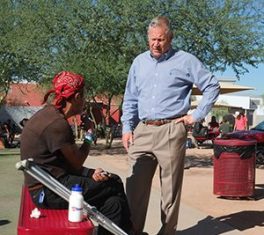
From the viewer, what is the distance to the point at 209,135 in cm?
2348

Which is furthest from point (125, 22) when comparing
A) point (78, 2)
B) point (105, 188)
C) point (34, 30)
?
point (105, 188)

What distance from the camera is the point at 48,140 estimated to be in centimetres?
393

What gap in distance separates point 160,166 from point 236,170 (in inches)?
150

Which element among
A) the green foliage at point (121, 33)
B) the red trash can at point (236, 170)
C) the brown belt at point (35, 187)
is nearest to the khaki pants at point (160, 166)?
the brown belt at point (35, 187)

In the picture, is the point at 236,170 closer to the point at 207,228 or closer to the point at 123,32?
the point at 207,228

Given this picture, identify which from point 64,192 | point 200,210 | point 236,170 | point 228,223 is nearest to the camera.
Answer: point 64,192

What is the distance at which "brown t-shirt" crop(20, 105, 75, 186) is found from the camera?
155 inches

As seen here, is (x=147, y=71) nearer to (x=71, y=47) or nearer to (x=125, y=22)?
(x=125, y=22)

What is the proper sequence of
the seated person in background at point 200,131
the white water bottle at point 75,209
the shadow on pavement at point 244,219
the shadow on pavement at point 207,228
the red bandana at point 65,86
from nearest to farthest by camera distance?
the white water bottle at point 75,209 < the red bandana at point 65,86 < the shadow on pavement at point 207,228 < the shadow on pavement at point 244,219 < the seated person in background at point 200,131

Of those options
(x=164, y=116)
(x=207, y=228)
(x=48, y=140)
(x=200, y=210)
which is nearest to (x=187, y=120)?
(x=164, y=116)

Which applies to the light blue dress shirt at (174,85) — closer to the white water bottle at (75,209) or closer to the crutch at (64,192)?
the crutch at (64,192)

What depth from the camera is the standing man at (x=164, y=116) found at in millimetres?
4996

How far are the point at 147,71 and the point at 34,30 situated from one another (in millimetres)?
10726

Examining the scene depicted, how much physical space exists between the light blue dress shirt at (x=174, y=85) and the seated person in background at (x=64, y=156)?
1.02 m
